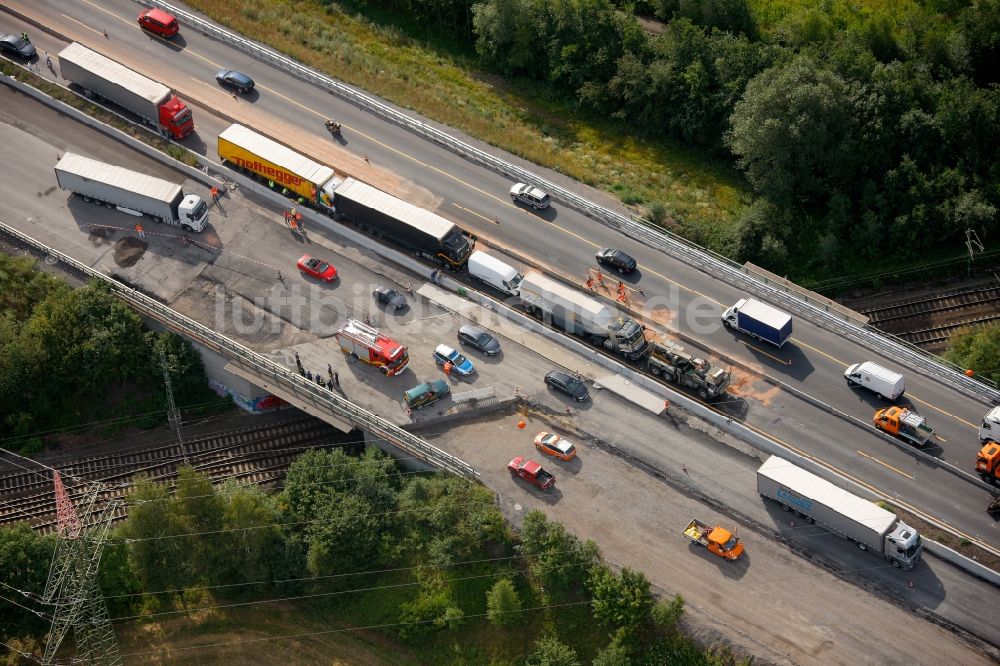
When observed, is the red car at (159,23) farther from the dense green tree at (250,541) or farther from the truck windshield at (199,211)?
the dense green tree at (250,541)

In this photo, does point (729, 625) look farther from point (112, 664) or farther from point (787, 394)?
point (112, 664)

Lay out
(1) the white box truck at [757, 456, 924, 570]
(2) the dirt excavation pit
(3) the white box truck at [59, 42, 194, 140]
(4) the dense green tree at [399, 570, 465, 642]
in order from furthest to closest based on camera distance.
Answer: (3) the white box truck at [59, 42, 194, 140] < (2) the dirt excavation pit < (4) the dense green tree at [399, 570, 465, 642] < (1) the white box truck at [757, 456, 924, 570]

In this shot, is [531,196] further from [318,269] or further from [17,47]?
[17,47]

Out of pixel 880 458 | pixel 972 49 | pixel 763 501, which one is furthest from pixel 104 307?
pixel 972 49

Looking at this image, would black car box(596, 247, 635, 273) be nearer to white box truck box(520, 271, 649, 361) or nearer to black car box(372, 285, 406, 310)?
white box truck box(520, 271, 649, 361)

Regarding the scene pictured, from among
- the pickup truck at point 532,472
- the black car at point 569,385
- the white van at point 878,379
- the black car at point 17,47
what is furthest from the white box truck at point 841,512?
the black car at point 17,47

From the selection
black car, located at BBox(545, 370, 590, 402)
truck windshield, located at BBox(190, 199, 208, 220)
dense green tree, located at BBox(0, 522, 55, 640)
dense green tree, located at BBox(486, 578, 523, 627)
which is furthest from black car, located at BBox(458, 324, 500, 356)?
dense green tree, located at BBox(0, 522, 55, 640)
